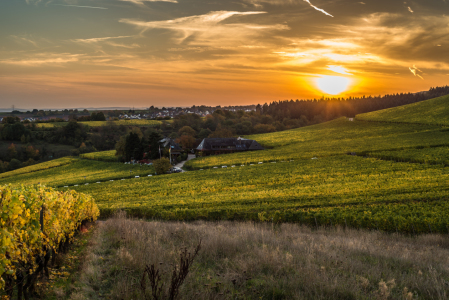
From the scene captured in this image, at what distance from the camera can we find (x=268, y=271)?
791cm

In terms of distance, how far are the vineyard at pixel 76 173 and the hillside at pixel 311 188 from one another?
40cm

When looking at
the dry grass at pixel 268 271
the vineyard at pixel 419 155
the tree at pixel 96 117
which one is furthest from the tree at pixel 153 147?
the tree at pixel 96 117

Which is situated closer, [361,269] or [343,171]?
[361,269]

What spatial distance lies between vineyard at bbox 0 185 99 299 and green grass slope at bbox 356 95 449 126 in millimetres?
84755

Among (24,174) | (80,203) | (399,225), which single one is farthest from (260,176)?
(24,174)

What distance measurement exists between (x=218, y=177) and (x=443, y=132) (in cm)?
5096

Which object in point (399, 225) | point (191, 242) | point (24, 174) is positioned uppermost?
point (191, 242)

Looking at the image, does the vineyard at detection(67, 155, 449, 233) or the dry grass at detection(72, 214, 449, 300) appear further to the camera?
the vineyard at detection(67, 155, 449, 233)

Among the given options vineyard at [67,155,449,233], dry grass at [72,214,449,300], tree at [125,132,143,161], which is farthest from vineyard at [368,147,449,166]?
tree at [125,132,143,161]

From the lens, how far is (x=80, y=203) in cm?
1404

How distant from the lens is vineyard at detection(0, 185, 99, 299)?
6.53 metres

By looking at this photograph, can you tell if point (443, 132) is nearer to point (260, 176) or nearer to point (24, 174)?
point (260, 176)

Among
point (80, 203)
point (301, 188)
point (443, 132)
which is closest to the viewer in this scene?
point (80, 203)

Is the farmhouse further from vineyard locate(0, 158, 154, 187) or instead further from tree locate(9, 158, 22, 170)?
Answer: tree locate(9, 158, 22, 170)
